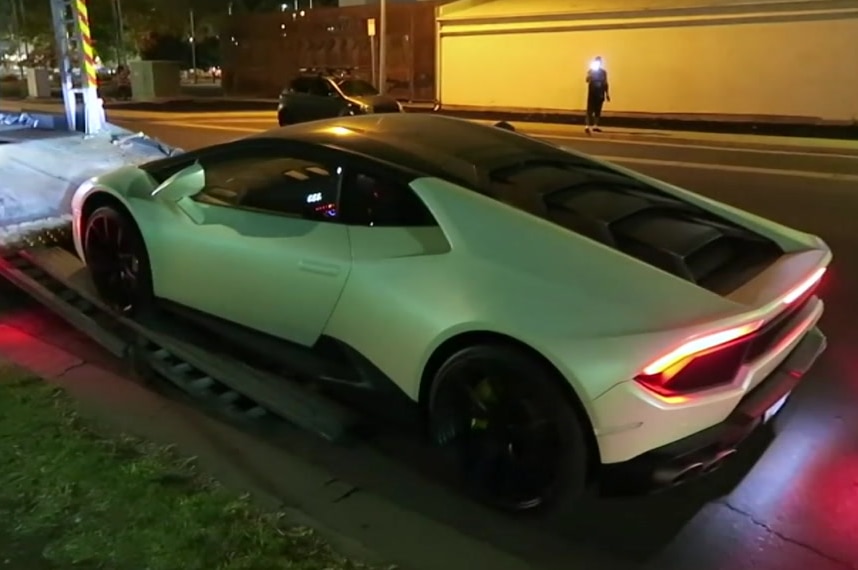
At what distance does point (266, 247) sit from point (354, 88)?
17513 millimetres

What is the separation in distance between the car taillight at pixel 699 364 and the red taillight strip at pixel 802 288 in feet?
1.17

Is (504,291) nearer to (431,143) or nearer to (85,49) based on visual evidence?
(431,143)

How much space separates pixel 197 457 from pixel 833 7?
2047 centimetres

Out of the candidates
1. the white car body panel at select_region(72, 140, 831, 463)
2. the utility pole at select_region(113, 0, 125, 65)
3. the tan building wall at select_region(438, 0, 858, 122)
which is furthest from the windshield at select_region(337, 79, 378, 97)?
the utility pole at select_region(113, 0, 125, 65)

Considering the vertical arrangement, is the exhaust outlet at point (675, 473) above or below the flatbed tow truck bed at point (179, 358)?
above

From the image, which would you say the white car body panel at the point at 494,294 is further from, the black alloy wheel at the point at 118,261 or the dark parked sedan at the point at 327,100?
the dark parked sedan at the point at 327,100

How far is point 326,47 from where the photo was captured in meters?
33.9

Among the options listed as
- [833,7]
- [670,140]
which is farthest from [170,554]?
[833,7]

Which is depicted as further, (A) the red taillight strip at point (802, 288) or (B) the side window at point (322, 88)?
(B) the side window at point (322, 88)

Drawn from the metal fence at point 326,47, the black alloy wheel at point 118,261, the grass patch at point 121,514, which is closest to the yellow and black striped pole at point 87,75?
the black alloy wheel at point 118,261

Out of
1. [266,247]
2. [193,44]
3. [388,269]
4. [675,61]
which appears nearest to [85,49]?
[266,247]

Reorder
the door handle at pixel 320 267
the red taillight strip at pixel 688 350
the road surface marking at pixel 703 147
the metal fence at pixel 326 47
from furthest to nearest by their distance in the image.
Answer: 1. the metal fence at pixel 326 47
2. the road surface marking at pixel 703 147
3. the door handle at pixel 320 267
4. the red taillight strip at pixel 688 350

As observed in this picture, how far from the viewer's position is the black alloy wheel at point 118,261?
502 centimetres

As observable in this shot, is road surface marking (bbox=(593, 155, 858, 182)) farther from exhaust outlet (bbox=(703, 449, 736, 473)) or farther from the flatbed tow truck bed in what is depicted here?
exhaust outlet (bbox=(703, 449, 736, 473))
